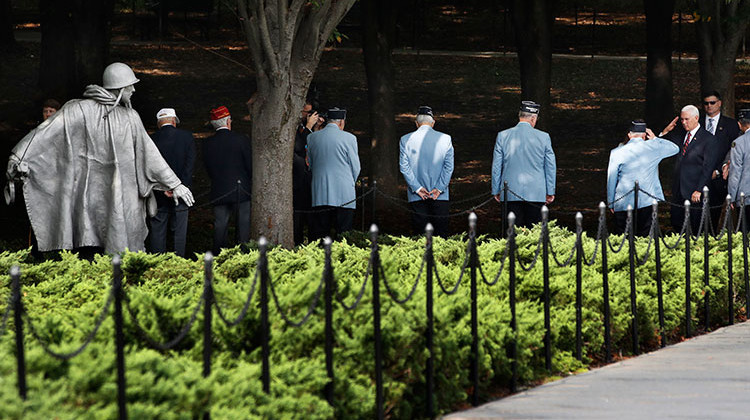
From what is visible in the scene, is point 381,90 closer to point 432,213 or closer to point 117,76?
point 432,213

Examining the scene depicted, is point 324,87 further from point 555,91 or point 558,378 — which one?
point 558,378

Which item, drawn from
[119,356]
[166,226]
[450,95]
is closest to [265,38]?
[166,226]

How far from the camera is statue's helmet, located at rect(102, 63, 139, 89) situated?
9.92m

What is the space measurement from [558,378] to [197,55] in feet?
99.8

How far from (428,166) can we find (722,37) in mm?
5889

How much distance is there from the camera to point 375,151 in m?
19.4

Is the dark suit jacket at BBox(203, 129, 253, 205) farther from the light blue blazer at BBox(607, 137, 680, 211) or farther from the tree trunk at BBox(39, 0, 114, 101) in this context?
the tree trunk at BBox(39, 0, 114, 101)

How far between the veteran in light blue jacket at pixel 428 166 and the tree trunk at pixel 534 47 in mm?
6222

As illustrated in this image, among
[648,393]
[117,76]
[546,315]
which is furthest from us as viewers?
[117,76]

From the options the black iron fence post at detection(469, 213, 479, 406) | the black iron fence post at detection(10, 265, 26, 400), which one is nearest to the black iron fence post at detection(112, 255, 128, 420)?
the black iron fence post at detection(10, 265, 26, 400)

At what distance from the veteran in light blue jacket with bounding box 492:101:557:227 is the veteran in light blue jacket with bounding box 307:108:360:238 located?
5.53 ft

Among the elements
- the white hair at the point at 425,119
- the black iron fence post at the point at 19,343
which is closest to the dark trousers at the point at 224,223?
the white hair at the point at 425,119

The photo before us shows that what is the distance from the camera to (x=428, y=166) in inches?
519

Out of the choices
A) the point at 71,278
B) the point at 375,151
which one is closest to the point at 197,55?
the point at 375,151
